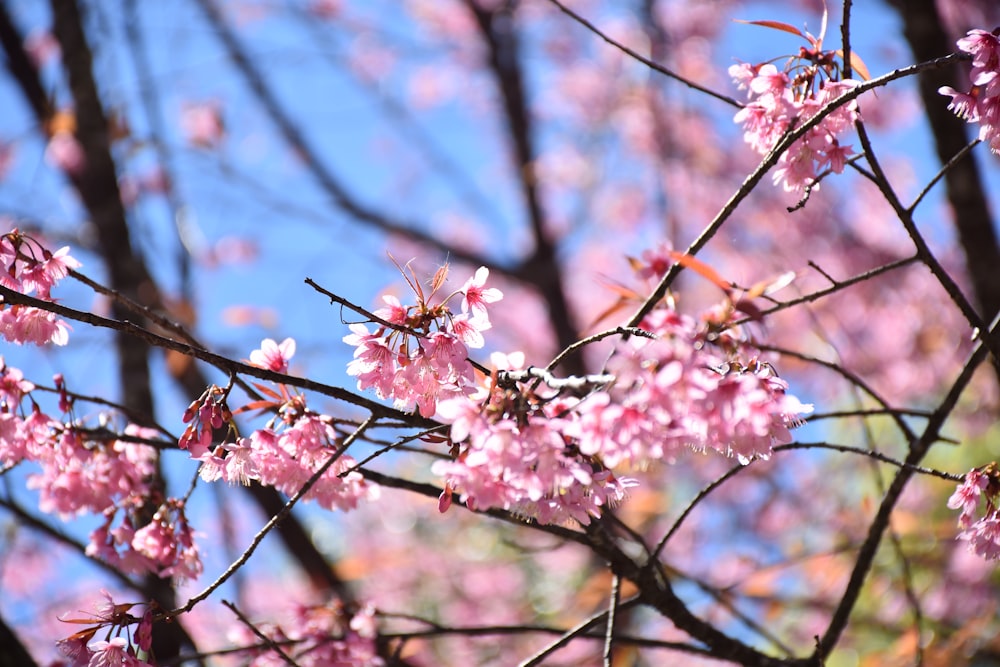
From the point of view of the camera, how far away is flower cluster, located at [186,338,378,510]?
1304 mm

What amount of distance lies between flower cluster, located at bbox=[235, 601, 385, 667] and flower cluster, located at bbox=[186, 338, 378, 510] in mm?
511

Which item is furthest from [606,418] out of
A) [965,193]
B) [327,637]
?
[965,193]

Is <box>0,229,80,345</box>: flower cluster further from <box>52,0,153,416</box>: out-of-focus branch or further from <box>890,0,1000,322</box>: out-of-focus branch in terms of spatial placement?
<box>890,0,1000,322</box>: out-of-focus branch

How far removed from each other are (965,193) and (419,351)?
2.01 meters

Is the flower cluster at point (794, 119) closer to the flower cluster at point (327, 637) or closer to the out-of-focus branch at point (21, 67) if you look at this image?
the flower cluster at point (327, 637)

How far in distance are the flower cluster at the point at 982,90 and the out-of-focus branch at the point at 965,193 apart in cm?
126

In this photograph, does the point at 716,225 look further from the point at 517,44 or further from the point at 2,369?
the point at 517,44

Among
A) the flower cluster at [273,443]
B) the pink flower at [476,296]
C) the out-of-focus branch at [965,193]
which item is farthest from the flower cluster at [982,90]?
the out-of-focus branch at [965,193]

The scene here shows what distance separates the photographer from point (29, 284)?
4.52 ft

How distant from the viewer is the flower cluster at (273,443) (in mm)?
1304

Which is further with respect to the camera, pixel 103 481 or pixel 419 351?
pixel 103 481

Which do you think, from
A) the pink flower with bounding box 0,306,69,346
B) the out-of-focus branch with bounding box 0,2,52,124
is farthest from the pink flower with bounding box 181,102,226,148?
the pink flower with bounding box 0,306,69,346

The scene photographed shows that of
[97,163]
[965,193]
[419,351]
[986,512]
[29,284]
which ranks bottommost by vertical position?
[986,512]

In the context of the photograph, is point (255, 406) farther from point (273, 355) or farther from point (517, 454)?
point (517, 454)
